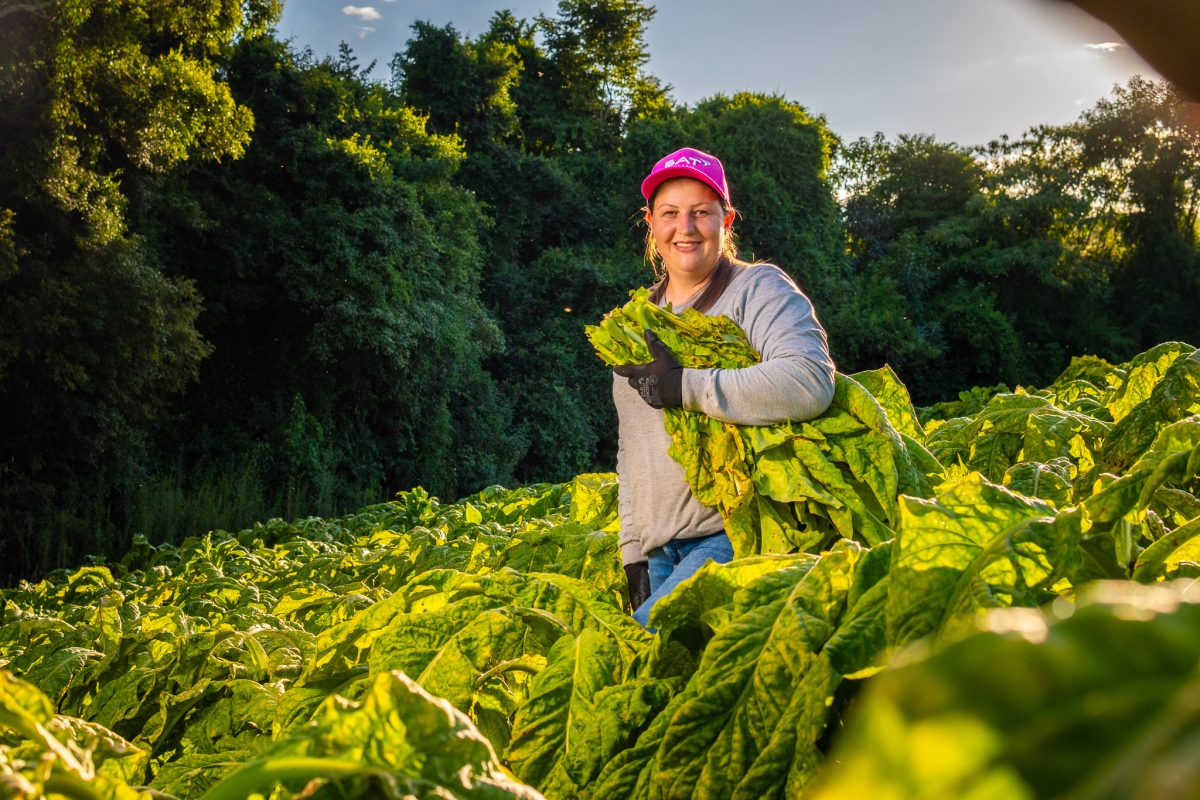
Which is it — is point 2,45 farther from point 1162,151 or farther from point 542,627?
point 1162,151

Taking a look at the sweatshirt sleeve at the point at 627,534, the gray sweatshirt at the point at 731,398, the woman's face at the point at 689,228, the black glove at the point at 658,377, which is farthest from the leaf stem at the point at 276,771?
the woman's face at the point at 689,228

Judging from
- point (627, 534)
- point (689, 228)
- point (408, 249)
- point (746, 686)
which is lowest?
point (627, 534)

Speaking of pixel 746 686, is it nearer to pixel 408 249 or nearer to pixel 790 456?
pixel 790 456

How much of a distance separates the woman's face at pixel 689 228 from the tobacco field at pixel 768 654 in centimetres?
33

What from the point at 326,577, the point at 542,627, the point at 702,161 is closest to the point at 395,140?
the point at 326,577

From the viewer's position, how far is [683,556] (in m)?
2.57

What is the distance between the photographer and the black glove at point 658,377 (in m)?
2.27

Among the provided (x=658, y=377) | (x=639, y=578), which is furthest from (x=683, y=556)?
(x=658, y=377)

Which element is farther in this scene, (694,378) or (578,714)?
(694,378)

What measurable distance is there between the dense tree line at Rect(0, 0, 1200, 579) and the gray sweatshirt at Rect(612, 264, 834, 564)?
10.1 meters

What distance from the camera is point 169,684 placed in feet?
7.37

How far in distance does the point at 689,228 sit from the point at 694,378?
0.62m

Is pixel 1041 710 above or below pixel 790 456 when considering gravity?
above

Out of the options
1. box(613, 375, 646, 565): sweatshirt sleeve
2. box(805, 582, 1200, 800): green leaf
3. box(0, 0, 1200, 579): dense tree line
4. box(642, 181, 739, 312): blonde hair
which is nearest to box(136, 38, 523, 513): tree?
box(0, 0, 1200, 579): dense tree line
